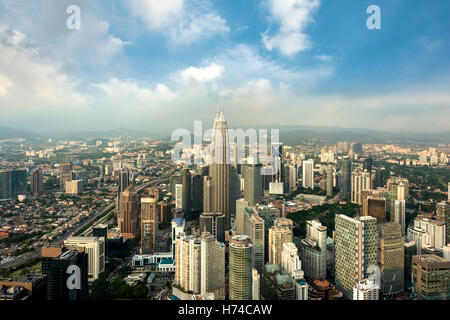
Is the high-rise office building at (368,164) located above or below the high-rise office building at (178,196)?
above

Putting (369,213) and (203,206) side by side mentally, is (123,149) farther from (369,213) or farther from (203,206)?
(369,213)

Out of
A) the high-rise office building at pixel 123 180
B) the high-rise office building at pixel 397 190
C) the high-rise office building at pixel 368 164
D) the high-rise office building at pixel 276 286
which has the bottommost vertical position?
the high-rise office building at pixel 276 286

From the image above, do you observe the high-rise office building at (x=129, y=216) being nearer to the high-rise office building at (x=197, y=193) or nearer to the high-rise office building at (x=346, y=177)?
the high-rise office building at (x=197, y=193)

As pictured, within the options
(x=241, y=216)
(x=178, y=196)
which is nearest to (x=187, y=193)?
(x=178, y=196)

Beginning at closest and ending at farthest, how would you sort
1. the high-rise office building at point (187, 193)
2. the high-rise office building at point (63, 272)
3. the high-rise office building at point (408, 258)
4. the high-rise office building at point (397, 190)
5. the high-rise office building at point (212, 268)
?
the high-rise office building at point (63, 272)
the high-rise office building at point (212, 268)
the high-rise office building at point (408, 258)
the high-rise office building at point (397, 190)
the high-rise office building at point (187, 193)

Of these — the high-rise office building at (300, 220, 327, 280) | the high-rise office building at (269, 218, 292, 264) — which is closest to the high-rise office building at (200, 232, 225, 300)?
the high-rise office building at (269, 218, 292, 264)

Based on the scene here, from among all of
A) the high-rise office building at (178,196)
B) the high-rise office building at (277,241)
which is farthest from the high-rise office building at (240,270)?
the high-rise office building at (178,196)
